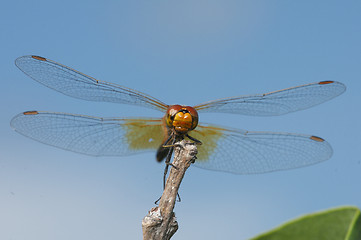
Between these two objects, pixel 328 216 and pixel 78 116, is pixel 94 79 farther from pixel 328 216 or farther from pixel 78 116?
pixel 328 216

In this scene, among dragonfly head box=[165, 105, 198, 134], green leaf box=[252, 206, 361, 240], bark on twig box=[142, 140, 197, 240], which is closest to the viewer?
green leaf box=[252, 206, 361, 240]

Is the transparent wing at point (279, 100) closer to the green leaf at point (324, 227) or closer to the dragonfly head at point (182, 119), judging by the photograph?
the dragonfly head at point (182, 119)

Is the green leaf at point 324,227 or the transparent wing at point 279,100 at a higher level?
the transparent wing at point 279,100

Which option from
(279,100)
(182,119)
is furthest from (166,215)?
(279,100)

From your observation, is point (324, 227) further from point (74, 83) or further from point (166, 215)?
point (74, 83)

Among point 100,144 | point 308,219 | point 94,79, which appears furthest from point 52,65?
point 308,219

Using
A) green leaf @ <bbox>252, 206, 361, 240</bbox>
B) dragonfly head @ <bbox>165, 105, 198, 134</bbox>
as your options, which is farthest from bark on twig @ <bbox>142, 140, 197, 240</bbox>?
green leaf @ <bbox>252, 206, 361, 240</bbox>

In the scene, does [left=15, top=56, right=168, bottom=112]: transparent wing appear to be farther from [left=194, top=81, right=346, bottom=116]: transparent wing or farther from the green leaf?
the green leaf

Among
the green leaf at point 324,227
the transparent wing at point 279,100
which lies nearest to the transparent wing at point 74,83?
the transparent wing at point 279,100
